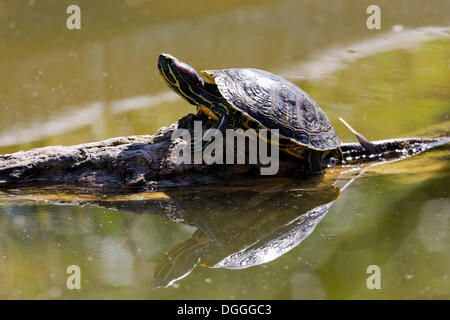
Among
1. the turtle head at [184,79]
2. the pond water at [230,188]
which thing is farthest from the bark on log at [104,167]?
the turtle head at [184,79]

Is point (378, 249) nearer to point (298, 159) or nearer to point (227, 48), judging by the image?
point (298, 159)

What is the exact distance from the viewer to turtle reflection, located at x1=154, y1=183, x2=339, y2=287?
9.54ft

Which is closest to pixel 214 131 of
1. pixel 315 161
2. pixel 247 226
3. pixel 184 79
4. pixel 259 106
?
pixel 259 106

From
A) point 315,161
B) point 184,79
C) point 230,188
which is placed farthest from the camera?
point 315,161

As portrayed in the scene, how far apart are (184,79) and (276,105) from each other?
73 centimetres

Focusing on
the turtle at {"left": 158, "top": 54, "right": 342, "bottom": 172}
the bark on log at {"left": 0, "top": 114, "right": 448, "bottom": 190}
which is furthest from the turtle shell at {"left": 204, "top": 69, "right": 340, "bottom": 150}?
the bark on log at {"left": 0, "top": 114, "right": 448, "bottom": 190}

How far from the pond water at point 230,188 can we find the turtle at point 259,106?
0.32m

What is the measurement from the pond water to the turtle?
0.32m

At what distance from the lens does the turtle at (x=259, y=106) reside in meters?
3.80

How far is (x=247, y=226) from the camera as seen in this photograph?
3.34 metres

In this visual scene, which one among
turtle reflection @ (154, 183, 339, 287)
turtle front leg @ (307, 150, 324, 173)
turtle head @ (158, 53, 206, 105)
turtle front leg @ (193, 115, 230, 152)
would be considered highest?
turtle head @ (158, 53, 206, 105)

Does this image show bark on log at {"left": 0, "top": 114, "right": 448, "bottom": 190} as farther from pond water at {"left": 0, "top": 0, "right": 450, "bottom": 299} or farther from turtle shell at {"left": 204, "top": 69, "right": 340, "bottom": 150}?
turtle shell at {"left": 204, "top": 69, "right": 340, "bottom": 150}

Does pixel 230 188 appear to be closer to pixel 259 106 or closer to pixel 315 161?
pixel 259 106
